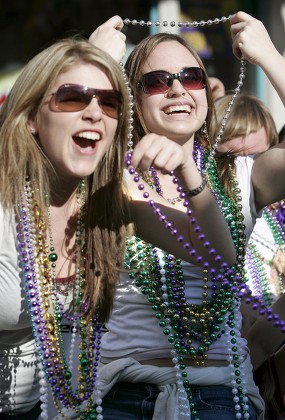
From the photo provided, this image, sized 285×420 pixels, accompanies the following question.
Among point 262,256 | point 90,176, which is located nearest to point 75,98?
point 90,176

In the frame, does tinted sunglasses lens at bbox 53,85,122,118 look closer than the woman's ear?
Yes

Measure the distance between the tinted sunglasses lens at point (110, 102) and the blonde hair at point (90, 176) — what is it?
0.10ft

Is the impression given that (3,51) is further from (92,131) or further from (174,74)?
(92,131)

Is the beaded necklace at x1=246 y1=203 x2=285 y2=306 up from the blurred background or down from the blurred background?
down

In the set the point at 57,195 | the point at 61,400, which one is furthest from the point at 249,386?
the point at 57,195

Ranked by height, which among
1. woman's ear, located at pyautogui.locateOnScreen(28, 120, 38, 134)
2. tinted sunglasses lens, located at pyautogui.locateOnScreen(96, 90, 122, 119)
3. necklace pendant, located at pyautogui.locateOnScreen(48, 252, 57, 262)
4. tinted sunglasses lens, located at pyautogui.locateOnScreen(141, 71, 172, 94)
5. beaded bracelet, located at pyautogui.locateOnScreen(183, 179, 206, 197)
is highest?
tinted sunglasses lens, located at pyautogui.locateOnScreen(141, 71, 172, 94)

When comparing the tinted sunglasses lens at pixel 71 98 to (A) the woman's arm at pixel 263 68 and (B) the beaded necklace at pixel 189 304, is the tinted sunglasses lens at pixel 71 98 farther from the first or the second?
(A) the woman's arm at pixel 263 68

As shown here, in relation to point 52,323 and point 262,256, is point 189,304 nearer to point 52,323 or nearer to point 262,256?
point 52,323

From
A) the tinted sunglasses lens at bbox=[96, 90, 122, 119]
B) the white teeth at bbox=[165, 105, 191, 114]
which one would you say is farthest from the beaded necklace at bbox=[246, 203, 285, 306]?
the tinted sunglasses lens at bbox=[96, 90, 122, 119]

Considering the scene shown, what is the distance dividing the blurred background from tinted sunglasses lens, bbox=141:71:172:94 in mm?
3579

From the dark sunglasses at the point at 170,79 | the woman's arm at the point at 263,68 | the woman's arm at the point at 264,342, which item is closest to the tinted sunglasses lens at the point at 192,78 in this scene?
the dark sunglasses at the point at 170,79

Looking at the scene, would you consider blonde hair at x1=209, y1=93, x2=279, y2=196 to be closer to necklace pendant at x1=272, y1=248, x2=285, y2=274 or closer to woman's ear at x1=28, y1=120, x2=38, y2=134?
necklace pendant at x1=272, y1=248, x2=285, y2=274

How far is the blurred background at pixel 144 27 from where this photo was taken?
291 inches

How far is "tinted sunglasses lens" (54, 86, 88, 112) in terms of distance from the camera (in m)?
2.80
